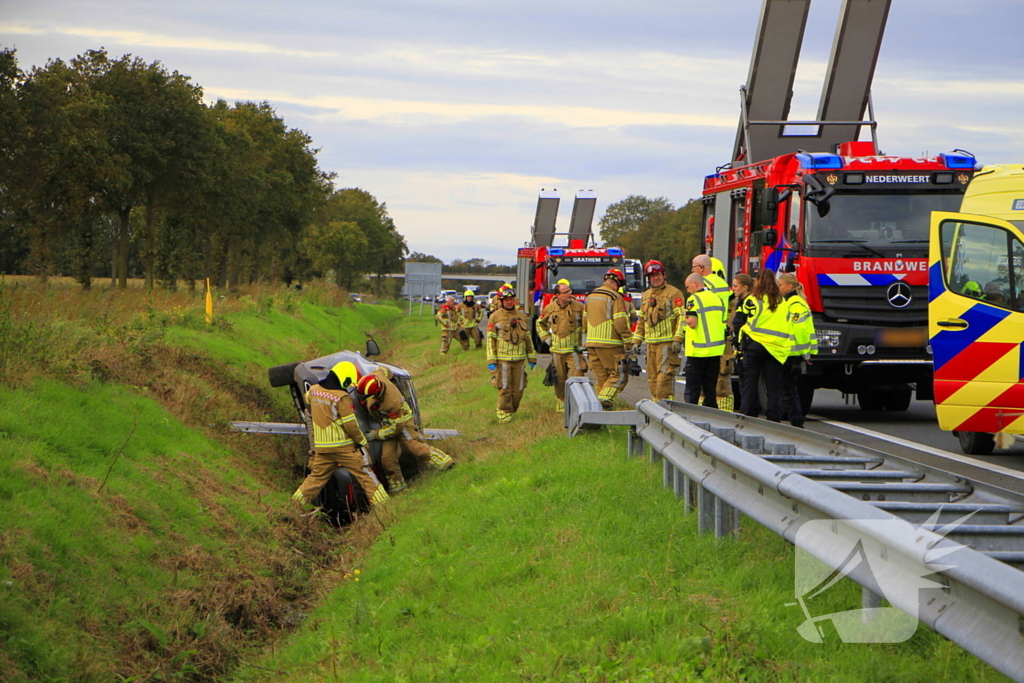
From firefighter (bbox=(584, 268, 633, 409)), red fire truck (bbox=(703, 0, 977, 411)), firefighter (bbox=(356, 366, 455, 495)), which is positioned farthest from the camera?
firefighter (bbox=(584, 268, 633, 409))

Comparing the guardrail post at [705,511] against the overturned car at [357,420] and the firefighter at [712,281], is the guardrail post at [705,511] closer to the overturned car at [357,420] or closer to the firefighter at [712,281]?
the firefighter at [712,281]

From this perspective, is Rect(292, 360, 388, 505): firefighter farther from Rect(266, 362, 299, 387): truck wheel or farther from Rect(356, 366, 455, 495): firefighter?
Rect(266, 362, 299, 387): truck wheel

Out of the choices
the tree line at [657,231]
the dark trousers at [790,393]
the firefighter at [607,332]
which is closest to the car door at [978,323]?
the dark trousers at [790,393]

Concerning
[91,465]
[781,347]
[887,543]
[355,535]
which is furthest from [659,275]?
[887,543]

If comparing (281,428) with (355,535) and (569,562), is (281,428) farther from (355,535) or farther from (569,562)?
(569,562)

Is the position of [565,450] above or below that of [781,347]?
below

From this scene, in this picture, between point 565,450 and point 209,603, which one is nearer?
point 209,603

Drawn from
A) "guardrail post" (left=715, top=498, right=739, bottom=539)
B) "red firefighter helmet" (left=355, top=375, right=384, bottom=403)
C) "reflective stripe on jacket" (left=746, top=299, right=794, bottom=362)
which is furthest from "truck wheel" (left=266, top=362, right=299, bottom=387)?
"guardrail post" (left=715, top=498, right=739, bottom=539)

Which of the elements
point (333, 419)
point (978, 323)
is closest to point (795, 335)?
point (978, 323)

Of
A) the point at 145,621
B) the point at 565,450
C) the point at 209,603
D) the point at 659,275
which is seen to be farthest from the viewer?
the point at 659,275

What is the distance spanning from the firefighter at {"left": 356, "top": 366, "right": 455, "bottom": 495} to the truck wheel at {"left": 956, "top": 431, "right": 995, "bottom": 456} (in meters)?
5.32

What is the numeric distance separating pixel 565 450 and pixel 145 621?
4839 mm

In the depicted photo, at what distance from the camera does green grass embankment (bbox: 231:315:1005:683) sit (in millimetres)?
4391

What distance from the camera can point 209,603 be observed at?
8109 mm
